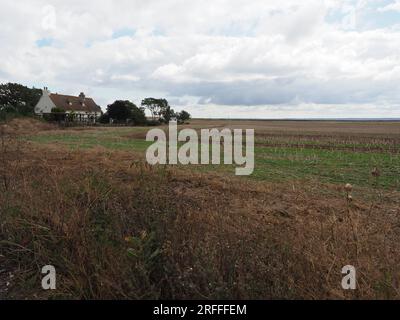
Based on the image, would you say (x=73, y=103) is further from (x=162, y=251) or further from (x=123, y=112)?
(x=162, y=251)

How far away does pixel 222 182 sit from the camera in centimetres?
954

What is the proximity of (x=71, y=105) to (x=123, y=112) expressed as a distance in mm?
15876

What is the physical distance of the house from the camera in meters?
70.5

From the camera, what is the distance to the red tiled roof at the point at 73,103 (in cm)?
7319

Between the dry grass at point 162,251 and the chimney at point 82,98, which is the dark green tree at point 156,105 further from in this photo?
the dry grass at point 162,251

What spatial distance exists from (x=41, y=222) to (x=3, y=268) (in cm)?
63

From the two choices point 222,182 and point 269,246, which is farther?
point 222,182

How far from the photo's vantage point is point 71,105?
253 feet

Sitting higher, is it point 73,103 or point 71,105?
point 73,103

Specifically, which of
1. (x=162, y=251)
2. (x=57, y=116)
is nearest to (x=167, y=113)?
(x=57, y=116)
